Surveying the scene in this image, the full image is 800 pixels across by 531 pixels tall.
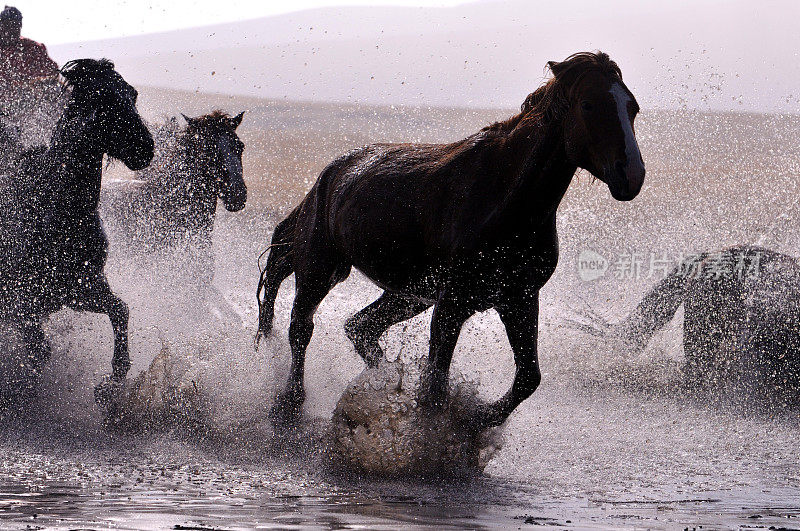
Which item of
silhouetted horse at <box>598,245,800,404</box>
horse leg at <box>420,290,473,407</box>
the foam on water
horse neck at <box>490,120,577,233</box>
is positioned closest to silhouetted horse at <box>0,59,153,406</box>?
the foam on water

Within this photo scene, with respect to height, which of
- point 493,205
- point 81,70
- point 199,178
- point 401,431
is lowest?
point 401,431

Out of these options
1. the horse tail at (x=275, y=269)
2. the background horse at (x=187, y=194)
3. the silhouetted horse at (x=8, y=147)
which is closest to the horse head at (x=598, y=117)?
the horse tail at (x=275, y=269)

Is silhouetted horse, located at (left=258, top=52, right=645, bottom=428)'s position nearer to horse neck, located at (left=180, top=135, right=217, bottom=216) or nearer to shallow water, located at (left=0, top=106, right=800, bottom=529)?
shallow water, located at (left=0, top=106, right=800, bottom=529)

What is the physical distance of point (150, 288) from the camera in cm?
722

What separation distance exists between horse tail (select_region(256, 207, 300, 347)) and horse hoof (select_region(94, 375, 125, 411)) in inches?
36.2

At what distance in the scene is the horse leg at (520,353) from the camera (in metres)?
4.23

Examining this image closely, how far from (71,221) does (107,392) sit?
105 cm

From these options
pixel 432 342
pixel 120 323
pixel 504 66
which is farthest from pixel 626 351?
pixel 504 66

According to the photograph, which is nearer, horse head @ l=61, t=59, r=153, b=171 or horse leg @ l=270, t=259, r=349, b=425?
horse leg @ l=270, t=259, r=349, b=425

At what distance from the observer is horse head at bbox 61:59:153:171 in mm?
5742

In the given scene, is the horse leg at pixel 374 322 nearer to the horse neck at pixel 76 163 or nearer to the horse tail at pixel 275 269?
the horse tail at pixel 275 269

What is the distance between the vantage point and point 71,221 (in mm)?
5742

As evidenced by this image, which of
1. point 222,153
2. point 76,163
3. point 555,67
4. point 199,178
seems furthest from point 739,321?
point 76,163

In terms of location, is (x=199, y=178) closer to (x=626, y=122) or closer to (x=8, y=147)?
(x=8, y=147)
